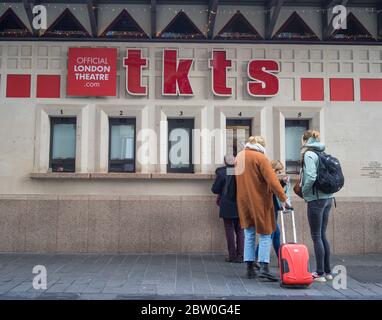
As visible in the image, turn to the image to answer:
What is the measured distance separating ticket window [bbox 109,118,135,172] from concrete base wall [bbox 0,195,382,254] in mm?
668

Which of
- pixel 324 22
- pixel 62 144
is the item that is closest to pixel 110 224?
pixel 62 144

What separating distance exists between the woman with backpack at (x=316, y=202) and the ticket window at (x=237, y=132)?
2753mm

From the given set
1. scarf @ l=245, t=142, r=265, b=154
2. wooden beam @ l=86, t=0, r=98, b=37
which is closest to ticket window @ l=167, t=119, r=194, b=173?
wooden beam @ l=86, t=0, r=98, b=37

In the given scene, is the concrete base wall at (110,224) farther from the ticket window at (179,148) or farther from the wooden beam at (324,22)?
the wooden beam at (324,22)

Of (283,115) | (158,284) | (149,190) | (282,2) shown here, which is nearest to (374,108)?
(283,115)

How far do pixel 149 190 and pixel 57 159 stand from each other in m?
1.96

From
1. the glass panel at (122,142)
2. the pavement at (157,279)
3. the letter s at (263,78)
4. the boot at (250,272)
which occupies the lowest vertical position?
the pavement at (157,279)

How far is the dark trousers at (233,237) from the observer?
8.38 metres

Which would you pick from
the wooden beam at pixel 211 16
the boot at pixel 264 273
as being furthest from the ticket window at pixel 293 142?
the boot at pixel 264 273

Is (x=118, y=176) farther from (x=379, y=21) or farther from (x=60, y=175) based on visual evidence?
(x=379, y=21)

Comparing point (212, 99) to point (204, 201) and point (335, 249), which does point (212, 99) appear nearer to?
point (204, 201)

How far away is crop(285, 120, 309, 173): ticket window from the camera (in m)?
9.70

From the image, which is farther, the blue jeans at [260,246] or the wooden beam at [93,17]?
the wooden beam at [93,17]

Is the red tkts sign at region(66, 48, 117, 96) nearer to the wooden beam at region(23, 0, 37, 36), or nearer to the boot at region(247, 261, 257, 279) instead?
the wooden beam at region(23, 0, 37, 36)
